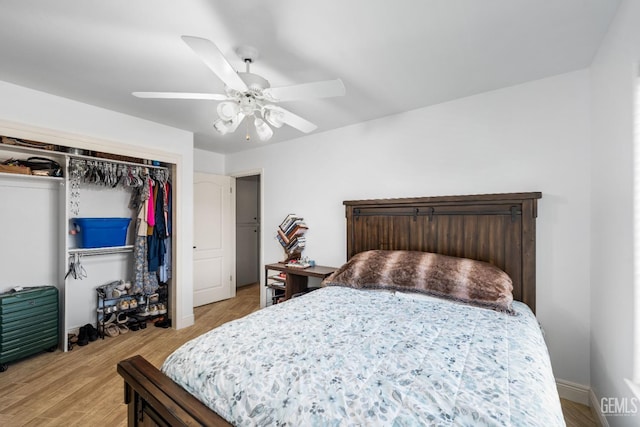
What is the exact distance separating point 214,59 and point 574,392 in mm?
3189

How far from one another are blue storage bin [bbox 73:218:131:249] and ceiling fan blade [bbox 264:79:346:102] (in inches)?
101

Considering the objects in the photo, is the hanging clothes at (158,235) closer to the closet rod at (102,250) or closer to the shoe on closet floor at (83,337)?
the closet rod at (102,250)

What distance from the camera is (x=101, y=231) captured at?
2.97 metres

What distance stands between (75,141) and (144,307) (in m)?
1.96

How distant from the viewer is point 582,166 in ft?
6.59

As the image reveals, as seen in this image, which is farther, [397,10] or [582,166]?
[582,166]

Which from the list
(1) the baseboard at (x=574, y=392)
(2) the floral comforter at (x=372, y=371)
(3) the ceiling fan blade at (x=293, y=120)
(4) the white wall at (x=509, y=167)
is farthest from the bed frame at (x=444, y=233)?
(3) the ceiling fan blade at (x=293, y=120)

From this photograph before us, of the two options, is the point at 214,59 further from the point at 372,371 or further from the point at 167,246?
the point at 167,246

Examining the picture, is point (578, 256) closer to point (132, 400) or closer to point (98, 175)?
point (132, 400)

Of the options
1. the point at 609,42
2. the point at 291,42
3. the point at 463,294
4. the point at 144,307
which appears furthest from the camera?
the point at 144,307

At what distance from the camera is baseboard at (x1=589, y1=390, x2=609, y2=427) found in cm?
168

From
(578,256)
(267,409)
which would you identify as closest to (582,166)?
(578,256)

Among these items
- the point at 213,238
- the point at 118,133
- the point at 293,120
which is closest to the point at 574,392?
the point at 293,120

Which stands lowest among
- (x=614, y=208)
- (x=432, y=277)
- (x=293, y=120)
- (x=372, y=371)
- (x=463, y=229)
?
(x=372, y=371)
